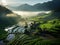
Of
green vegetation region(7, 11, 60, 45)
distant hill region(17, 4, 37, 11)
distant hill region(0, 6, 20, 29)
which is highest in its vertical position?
distant hill region(17, 4, 37, 11)

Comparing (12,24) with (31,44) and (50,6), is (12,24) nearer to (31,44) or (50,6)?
(31,44)

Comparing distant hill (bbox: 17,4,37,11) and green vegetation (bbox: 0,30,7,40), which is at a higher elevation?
distant hill (bbox: 17,4,37,11)

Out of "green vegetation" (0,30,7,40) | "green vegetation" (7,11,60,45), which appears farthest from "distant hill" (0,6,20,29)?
"green vegetation" (7,11,60,45)

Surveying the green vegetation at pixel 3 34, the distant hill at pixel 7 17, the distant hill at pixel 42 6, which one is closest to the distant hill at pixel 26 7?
the distant hill at pixel 42 6

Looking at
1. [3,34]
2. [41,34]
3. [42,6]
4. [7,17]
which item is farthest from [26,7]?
[3,34]

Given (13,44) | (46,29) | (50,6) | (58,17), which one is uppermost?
(50,6)

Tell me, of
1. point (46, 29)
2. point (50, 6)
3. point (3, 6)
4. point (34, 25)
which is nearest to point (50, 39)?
point (46, 29)

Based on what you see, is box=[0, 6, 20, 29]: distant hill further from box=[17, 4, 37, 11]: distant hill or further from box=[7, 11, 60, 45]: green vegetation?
box=[7, 11, 60, 45]: green vegetation

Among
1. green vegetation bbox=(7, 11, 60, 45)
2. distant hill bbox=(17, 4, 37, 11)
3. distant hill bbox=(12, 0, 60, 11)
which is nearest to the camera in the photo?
green vegetation bbox=(7, 11, 60, 45)
